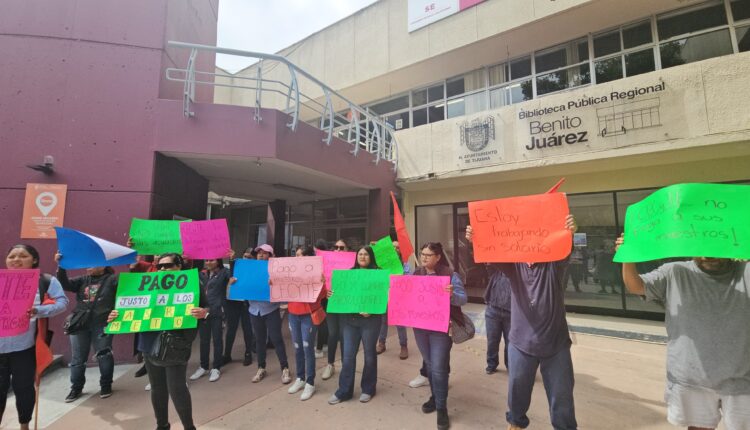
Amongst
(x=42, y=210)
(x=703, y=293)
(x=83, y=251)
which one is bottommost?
(x=703, y=293)

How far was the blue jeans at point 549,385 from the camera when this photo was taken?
2.51m

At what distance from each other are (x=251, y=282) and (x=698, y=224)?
450 cm

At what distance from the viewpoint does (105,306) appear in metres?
4.01

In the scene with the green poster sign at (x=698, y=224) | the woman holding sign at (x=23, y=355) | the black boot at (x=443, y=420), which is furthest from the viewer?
the black boot at (x=443, y=420)

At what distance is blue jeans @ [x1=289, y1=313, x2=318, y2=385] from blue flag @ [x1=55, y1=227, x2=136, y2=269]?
7.19ft

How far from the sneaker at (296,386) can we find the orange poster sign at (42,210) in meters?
4.44

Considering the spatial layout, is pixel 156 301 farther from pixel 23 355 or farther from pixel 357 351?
pixel 357 351

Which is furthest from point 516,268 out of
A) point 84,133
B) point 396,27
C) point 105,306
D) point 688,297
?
point 396,27

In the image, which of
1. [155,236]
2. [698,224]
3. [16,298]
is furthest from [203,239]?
[698,224]

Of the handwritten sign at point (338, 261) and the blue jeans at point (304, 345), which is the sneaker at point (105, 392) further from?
the handwritten sign at point (338, 261)

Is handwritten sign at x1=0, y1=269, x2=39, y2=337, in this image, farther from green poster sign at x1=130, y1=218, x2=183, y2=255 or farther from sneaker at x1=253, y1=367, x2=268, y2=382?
sneaker at x1=253, y1=367, x2=268, y2=382

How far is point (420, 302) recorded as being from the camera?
348 centimetres

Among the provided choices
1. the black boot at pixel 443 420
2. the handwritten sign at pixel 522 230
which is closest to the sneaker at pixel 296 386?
the black boot at pixel 443 420

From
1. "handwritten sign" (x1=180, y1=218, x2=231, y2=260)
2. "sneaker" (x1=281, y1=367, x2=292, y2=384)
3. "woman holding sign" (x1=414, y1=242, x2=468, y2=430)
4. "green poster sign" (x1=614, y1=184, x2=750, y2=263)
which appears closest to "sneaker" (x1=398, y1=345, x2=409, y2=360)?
"woman holding sign" (x1=414, y1=242, x2=468, y2=430)
